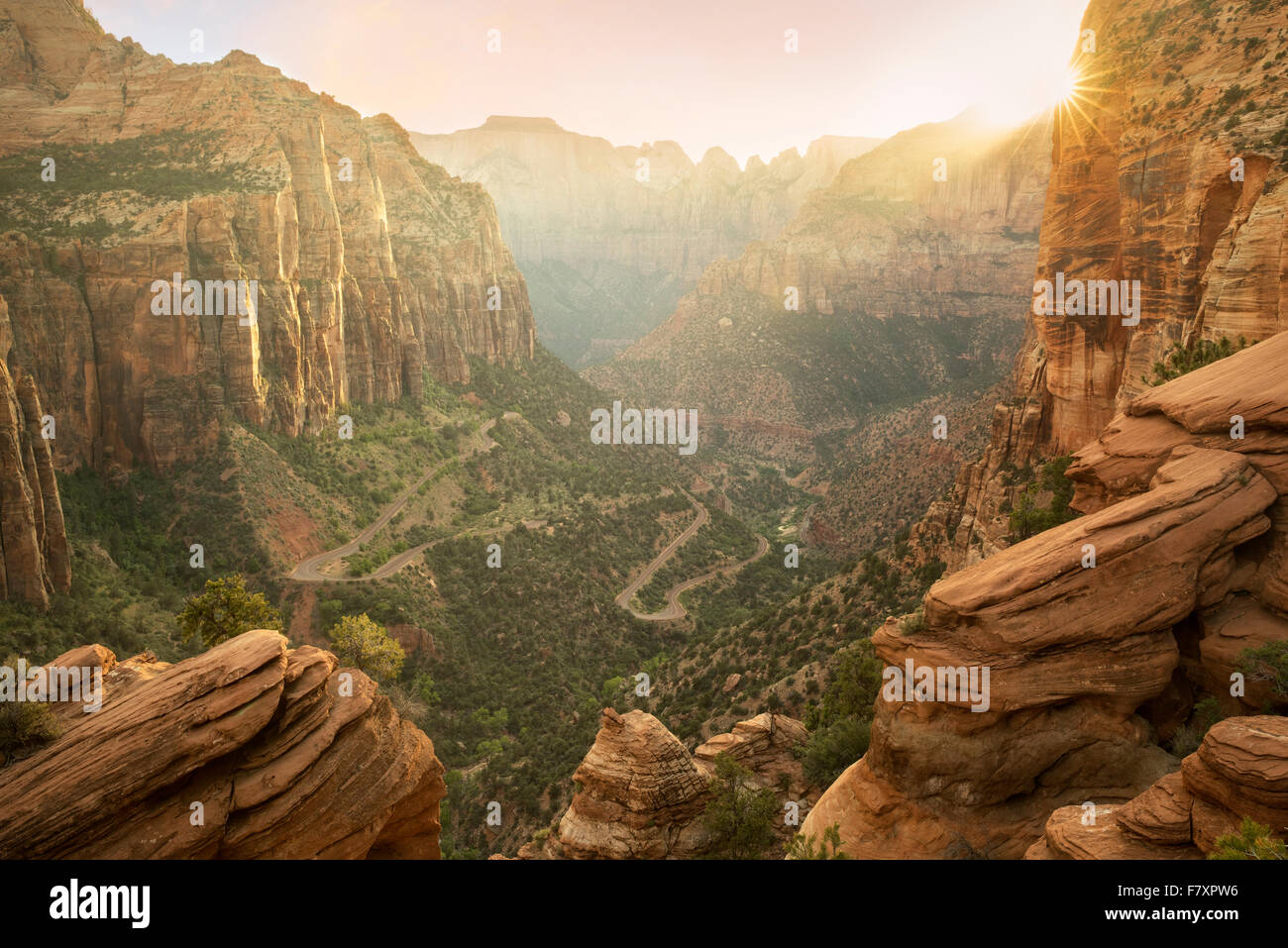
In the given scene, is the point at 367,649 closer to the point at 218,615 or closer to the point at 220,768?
the point at 218,615

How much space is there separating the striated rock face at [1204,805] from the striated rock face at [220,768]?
48.7ft

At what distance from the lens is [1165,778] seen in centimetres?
1357

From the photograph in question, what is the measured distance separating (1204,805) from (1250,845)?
1.76m

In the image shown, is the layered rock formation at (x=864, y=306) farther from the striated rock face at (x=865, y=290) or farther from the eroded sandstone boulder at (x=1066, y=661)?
the eroded sandstone boulder at (x=1066, y=661)

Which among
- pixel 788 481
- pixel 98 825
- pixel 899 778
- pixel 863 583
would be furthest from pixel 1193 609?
pixel 788 481

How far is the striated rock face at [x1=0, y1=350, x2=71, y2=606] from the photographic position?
3944 centimetres

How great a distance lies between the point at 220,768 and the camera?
49.8ft

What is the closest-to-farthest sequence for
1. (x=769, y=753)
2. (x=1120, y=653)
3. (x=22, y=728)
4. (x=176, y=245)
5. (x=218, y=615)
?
(x=22, y=728)
(x=1120, y=653)
(x=769, y=753)
(x=218, y=615)
(x=176, y=245)

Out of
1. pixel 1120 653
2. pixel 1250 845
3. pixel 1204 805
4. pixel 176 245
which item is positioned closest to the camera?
pixel 1250 845

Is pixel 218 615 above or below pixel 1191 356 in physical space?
below

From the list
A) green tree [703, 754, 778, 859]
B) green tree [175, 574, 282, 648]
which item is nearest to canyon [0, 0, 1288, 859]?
green tree [703, 754, 778, 859]

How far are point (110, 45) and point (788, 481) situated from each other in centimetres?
10230

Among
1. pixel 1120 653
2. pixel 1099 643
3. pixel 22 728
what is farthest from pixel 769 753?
pixel 22 728
